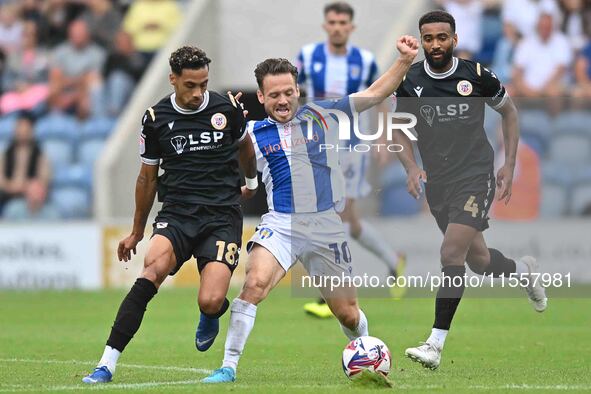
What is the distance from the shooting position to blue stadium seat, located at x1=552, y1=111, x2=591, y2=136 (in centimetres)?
1645

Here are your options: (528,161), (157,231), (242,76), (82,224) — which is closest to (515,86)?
(528,161)

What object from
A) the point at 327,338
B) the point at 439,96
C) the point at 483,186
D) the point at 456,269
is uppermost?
the point at 439,96

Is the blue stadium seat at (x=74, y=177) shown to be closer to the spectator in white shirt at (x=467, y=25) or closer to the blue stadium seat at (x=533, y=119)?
the spectator in white shirt at (x=467, y=25)

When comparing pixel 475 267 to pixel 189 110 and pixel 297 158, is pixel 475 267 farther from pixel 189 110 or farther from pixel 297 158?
pixel 189 110

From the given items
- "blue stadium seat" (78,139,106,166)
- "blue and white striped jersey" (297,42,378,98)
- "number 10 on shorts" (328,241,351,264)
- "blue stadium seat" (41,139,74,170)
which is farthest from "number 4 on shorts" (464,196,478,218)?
"blue stadium seat" (41,139,74,170)

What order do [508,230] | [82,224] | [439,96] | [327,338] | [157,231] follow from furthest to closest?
[82,224] → [508,230] → [327,338] → [439,96] → [157,231]

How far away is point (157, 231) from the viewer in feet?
28.3

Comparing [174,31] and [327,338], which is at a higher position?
[174,31]

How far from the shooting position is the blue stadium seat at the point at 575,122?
16453mm

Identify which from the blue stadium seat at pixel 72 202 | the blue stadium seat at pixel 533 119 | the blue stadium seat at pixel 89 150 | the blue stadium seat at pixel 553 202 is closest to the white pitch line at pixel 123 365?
the blue stadium seat at pixel 553 202

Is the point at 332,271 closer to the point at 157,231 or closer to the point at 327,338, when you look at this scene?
the point at 157,231

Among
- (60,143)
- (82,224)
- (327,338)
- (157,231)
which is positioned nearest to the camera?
(157,231)

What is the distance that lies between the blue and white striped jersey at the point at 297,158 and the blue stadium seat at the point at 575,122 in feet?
26.3

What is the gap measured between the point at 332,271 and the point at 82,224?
31.6 ft
